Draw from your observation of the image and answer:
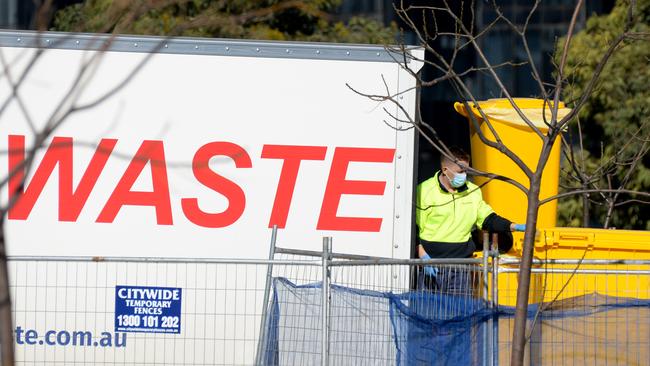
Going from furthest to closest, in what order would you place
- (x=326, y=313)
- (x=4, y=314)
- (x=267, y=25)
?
1. (x=267, y=25)
2. (x=326, y=313)
3. (x=4, y=314)

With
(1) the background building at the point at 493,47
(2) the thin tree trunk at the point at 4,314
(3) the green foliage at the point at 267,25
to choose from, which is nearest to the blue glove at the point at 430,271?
(2) the thin tree trunk at the point at 4,314

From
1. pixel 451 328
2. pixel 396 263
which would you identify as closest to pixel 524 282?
pixel 396 263

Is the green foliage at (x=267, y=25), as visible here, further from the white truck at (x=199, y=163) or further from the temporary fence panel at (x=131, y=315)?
the temporary fence panel at (x=131, y=315)

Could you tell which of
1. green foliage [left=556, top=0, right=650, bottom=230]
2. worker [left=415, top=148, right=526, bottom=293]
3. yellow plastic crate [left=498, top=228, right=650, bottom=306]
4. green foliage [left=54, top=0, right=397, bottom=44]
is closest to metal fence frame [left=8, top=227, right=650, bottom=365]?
yellow plastic crate [left=498, top=228, right=650, bottom=306]

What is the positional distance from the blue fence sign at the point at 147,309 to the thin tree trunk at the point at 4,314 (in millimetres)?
4032

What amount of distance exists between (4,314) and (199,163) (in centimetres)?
446

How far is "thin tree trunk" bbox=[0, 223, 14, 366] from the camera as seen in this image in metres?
3.17

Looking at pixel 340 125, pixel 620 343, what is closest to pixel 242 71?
pixel 340 125

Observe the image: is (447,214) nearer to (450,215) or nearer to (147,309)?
(450,215)

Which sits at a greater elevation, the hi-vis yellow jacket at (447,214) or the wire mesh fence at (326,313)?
the hi-vis yellow jacket at (447,214)

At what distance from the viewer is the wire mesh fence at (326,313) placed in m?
6.72

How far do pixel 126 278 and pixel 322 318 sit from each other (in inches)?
63.5

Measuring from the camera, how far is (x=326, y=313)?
6.65 meters

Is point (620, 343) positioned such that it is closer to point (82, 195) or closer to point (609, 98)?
point (82, 195)
